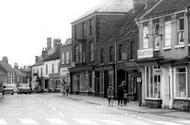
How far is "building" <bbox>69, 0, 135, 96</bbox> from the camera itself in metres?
58.2

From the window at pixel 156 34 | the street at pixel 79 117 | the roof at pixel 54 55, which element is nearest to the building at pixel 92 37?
the window at pixel 156 34

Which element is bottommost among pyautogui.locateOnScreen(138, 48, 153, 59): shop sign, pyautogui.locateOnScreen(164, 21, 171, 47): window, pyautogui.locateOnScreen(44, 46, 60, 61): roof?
pyautogui.locateOnScreen(138, 48, 153, 59): shop sign

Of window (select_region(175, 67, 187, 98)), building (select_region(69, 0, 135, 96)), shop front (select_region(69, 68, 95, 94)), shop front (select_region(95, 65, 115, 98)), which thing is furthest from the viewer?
shop front (select_region(69, 68, 95, 94))

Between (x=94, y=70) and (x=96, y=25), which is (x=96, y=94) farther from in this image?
(x=96, y=25)

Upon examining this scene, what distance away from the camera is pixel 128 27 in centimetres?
4903

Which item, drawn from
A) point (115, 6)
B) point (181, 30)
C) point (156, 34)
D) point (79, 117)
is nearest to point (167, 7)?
point (156, 34)

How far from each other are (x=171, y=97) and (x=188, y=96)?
2.16 metres

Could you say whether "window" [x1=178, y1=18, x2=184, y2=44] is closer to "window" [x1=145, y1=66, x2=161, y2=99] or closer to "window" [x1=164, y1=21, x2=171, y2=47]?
"window" [x1=164, y1=21, x2=171, y2=47]

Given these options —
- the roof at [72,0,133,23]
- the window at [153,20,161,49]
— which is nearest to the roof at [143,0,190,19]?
the window at [153,20,161,49]

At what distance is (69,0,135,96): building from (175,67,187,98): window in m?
22.4

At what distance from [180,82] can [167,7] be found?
211 inches

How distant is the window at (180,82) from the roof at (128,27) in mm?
12420

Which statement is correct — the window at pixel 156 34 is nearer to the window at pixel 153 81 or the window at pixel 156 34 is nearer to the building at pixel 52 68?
the window at pixel 153 81

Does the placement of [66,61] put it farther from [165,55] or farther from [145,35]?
[165,55]
